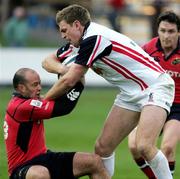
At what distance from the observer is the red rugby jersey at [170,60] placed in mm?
10812

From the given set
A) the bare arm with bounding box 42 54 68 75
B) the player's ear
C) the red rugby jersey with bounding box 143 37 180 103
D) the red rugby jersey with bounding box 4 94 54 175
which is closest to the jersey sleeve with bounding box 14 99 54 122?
the red rugby jersey with bounding box 4 94 54 175

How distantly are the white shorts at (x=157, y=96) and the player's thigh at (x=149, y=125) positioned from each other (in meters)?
0.08

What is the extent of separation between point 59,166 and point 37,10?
Answer: 26955 millimetres

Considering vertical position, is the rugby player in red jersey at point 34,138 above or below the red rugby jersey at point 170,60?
below

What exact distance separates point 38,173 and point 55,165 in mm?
270

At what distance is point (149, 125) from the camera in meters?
9.27

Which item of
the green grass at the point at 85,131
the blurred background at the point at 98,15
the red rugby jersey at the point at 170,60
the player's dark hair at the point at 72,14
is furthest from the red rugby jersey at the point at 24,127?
the blurred background at the point at 98,15

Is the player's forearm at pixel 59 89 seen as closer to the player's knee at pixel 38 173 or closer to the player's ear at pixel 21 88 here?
the player's ear at pixel 21 88

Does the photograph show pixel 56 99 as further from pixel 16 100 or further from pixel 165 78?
pixel 165 78

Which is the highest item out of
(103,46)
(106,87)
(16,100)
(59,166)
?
(103,46)

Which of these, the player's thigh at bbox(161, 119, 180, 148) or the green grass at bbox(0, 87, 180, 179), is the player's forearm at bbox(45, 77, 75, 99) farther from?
the green grass at bbox(0, 87, 180, 179)

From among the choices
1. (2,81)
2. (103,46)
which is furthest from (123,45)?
(2,81)

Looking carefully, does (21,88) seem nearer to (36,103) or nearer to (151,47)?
(36,103)

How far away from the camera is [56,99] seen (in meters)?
9.03
